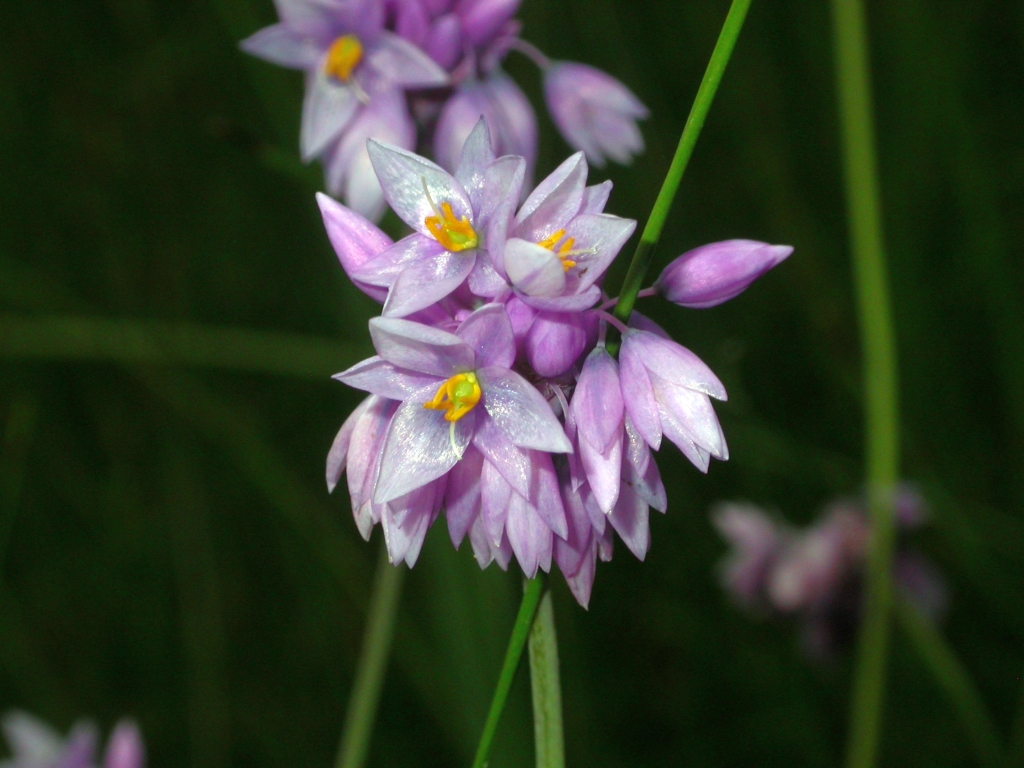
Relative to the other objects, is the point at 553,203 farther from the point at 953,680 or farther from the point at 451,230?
the point at 953,680

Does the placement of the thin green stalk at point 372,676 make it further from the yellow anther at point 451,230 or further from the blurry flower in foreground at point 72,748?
the yellow anther at point 451,230

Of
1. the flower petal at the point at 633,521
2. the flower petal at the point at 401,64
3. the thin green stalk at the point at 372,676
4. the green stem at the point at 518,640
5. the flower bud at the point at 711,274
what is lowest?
the thin green stalk at the point at 372,676

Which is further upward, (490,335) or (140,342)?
(490,335)

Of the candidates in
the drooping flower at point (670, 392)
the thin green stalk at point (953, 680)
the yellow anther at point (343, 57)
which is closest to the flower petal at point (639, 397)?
the drooping flower at point (670, 392)

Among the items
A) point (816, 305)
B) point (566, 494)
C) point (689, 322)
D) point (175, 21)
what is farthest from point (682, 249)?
point (566, 494)

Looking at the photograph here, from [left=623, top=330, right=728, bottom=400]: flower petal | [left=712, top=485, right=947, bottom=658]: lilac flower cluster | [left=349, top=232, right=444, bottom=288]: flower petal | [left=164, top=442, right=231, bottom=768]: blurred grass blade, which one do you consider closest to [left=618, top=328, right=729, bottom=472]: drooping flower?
[left=623, top=330, right=728, bottom=400]: flower petal

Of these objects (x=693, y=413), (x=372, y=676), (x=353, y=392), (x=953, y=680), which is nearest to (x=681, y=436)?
(x=693, y=413)
